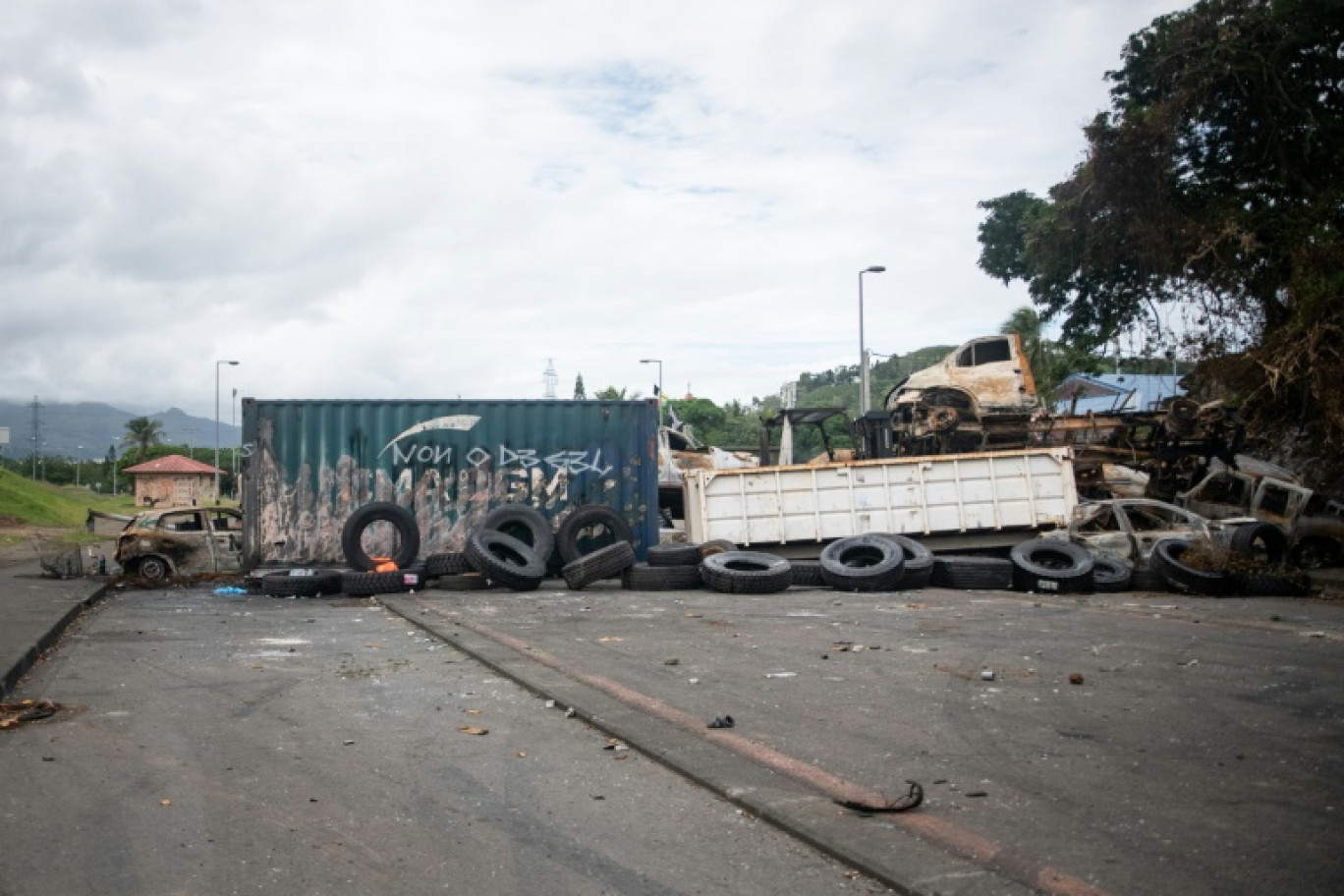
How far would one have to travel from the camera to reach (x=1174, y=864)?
12.5 feet

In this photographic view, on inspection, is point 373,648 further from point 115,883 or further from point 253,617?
point 115,883

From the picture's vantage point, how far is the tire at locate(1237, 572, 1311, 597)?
12.5 metres

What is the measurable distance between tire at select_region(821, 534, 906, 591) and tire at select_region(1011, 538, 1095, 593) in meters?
1.47

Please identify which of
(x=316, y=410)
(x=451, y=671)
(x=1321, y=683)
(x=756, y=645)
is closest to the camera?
(x=1321, y=683)

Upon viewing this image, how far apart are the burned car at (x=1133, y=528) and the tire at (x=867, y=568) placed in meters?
2.43

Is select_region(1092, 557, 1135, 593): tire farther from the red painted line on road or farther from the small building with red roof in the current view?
the small building with red roof

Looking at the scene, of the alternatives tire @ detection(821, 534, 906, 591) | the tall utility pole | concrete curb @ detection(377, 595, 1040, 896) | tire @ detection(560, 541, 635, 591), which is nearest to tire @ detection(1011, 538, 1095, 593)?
tire @ detection(821, 534, 906, 591)

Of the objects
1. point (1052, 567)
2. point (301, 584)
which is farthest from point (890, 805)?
point (301, 584)

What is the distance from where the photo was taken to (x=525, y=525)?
15.5 m

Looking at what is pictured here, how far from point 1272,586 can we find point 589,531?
29.2 ft

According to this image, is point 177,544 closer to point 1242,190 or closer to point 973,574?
point 973,574

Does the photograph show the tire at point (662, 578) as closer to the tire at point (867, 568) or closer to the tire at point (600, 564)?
the tire at point (600, 564)

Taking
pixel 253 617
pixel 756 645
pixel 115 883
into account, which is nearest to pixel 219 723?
pixel 115 883

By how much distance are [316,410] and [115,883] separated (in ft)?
42.3
